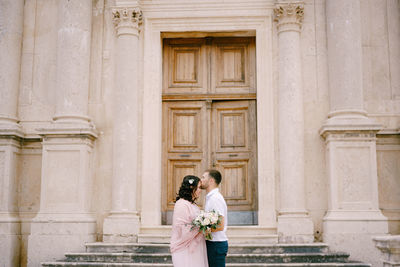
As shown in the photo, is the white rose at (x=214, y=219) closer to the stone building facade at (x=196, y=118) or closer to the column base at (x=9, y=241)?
the stone building facade at (x=196, y=118)

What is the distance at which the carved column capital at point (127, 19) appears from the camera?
10.0 m

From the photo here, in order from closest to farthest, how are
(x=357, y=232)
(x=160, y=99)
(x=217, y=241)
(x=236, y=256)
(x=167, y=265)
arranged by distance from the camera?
(x=217, y=241) → (x=167, y=265) → (x=236, y=256) → (x=357, y=232) → (x=160, y=99)

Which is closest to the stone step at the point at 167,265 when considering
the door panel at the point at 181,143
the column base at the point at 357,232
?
the column base at the point at 357,232

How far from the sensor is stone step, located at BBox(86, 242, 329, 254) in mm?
8523

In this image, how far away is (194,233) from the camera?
607 cm

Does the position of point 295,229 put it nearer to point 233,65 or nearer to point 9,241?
point 233,65

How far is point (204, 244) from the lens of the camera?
624 cm

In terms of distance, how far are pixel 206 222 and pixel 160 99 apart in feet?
14.9

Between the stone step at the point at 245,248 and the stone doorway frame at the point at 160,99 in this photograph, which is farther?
the stone doorway frame at the point at 160,99

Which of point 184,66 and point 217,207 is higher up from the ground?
point 184,66

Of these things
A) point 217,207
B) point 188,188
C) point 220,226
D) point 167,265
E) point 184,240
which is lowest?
point 167,265

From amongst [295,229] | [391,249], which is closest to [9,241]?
[295,229]

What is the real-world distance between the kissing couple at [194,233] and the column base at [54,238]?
11.5ft

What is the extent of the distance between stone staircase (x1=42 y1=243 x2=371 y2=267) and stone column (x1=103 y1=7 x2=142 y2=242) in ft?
2.06
